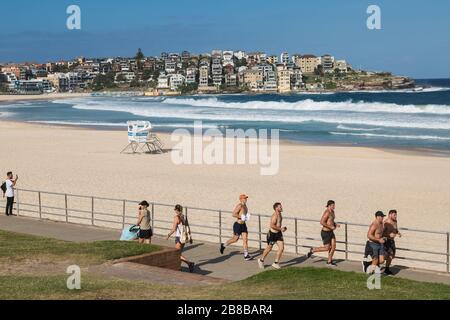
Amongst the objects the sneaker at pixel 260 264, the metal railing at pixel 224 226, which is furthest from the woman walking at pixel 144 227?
the sneaker at pixel 260 264

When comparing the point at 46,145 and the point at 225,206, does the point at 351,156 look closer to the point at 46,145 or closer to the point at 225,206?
the point at 225,206

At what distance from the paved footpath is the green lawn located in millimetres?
1384

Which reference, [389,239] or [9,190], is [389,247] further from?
[9,190]

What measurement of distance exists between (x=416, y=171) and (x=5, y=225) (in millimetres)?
16269

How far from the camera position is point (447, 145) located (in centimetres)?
3675

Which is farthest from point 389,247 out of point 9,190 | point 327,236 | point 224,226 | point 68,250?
point 9,190

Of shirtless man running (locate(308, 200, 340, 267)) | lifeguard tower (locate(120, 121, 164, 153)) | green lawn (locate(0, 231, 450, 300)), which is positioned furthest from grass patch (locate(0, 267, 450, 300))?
lifeguard tower (locate(120, 121, 164, 153))

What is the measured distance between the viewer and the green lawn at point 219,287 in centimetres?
841

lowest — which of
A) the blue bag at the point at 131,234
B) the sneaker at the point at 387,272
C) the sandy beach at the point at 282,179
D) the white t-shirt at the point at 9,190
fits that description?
the sandy beach at the point at 282,179

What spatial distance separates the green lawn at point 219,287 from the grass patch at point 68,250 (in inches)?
0.6

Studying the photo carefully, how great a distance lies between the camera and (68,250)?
1162 centimetres

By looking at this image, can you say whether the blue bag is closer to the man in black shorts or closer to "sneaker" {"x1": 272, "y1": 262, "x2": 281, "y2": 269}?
the man in black shorts

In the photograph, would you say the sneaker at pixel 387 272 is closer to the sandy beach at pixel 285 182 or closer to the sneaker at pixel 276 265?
the sneaker at pixel 276 265

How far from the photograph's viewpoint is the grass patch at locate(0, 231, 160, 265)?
11016 mm
